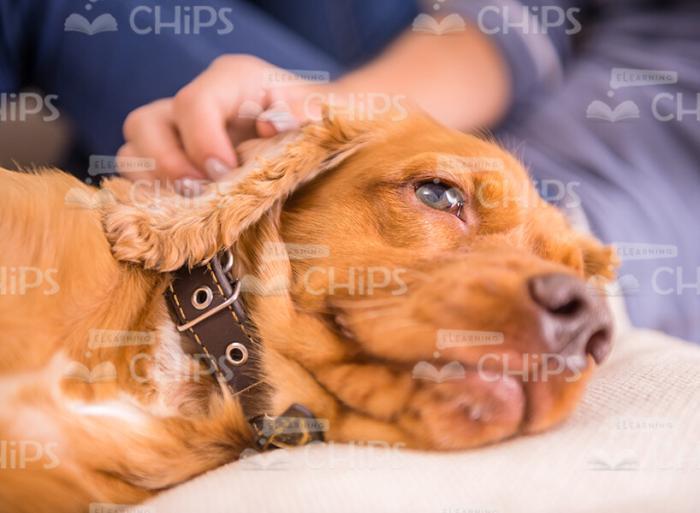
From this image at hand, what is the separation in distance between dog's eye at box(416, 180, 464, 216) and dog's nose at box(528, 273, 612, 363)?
0.66 ft

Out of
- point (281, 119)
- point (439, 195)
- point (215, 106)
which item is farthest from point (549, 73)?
point (215, 106)

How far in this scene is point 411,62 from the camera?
124 cm

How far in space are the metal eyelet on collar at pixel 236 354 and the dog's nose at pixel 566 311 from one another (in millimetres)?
445

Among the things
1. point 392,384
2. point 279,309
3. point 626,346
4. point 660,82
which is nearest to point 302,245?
point 279,309

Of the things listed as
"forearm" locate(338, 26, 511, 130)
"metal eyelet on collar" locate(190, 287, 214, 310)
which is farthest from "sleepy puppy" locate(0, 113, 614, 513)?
"forearm" locate(338, 26, 511, 130)

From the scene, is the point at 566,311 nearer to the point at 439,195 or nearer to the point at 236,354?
the point at 439,195

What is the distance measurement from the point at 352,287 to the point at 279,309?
12cm

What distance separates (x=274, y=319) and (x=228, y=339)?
8cm

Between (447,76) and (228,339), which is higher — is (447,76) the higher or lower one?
the higher one

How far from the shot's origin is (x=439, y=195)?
108 cm

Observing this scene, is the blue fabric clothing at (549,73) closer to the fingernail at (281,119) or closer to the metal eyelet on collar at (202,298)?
the fingernail at (281,119)

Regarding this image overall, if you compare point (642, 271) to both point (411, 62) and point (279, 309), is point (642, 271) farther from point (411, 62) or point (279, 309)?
point (279, 309)

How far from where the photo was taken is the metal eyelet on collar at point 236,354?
101 centimetres

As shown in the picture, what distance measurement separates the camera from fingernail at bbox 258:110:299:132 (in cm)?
115
